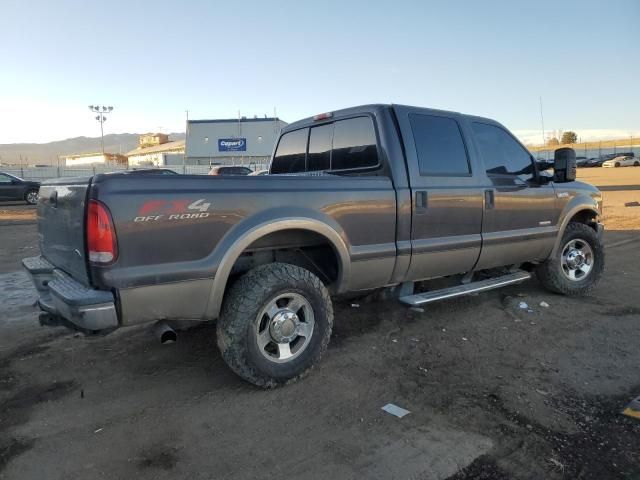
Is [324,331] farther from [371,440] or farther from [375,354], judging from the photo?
[371,440]

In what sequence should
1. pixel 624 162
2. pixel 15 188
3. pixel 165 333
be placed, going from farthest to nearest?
pixel 624 162 → pixel 15 188 → pixel 165 333

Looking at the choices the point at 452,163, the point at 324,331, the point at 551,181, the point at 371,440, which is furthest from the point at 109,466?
the point at 551,181

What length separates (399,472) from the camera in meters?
2.51

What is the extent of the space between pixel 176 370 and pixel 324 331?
Result: 4.08ft

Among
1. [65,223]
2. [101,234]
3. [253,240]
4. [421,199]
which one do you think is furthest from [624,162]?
[101,234]

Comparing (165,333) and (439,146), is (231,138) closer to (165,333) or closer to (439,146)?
(439,146)

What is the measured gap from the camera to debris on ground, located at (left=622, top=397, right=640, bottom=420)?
302 centimetres

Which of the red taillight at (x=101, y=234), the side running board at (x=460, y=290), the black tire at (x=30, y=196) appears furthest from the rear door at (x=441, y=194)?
the black tire at (x=30, y=196)

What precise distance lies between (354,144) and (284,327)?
186 cm

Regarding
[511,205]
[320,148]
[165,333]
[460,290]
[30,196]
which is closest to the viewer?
[165,333]

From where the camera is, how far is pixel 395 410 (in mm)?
3143

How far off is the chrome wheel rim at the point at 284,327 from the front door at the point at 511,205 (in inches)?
82.9

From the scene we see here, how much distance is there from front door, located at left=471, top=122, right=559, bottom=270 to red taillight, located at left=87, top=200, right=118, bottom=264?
339 centimetres

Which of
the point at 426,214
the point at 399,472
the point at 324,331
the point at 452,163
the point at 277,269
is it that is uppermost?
the point at 452,163
